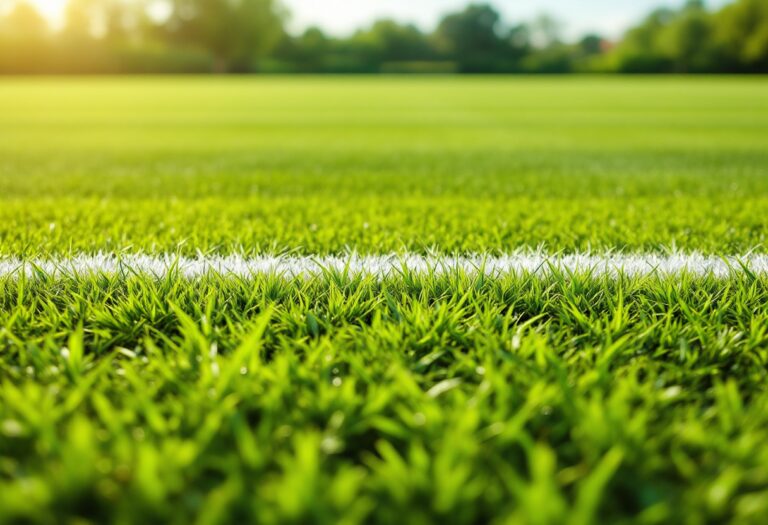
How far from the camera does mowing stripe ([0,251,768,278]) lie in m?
1.95

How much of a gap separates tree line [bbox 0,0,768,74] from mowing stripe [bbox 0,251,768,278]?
5896 cm

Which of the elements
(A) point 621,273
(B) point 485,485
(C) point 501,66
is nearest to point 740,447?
(B) point 485,485

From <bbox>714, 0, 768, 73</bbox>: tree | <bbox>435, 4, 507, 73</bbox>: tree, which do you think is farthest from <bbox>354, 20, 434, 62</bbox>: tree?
<bbox>714, 0, 768, 73</bbox>: tree

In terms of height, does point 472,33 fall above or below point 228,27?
above

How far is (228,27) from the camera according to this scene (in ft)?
242

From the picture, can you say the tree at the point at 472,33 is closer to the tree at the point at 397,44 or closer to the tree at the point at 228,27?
the tree at the point at 397,44

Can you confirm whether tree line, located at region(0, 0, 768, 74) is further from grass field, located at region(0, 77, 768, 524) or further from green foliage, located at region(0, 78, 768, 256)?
grass field, located at region(0, 77, 768, 524)

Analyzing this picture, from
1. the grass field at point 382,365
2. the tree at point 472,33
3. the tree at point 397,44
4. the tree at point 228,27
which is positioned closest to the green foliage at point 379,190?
the grass field at point 382,365

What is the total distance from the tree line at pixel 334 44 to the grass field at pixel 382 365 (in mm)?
58788

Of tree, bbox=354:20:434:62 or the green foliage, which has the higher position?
tree, bbox=354:20:434:62

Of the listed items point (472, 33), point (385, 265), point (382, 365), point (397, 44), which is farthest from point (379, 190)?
point (472, 33)

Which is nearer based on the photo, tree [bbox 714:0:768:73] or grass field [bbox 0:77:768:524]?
grass field [bbox 0:77:768:524]

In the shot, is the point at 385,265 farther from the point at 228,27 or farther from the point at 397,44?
the point at 397,44

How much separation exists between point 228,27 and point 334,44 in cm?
1307
